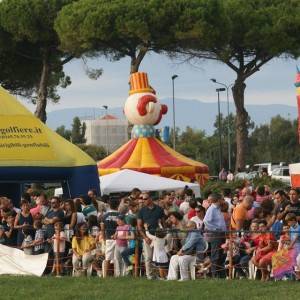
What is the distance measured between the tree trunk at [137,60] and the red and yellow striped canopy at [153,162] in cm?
1011

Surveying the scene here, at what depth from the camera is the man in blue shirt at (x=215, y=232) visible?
15.5 meters

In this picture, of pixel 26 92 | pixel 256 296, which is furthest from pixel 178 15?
pixel 256 296

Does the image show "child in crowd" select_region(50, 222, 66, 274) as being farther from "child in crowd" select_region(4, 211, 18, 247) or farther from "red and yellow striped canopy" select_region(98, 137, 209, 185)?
"red and yellow striped canopy" select_region(98, 137, 209, 185)

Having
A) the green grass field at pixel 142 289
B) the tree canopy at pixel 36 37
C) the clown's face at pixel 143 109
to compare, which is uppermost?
the tree canopy at pixel 36 37

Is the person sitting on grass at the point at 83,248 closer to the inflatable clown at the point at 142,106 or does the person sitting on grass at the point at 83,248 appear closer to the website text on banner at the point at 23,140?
the website text on banner at the point at 23,140

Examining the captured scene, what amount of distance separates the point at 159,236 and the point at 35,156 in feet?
24.2

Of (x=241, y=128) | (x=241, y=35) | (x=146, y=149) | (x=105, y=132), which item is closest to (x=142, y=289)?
(x=146, y=149)

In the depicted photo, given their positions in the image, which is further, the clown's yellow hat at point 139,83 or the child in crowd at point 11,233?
the clown's yellow hat at point 139,83

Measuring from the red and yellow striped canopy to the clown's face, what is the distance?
0.67m

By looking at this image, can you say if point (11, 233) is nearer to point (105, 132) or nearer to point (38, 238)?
point (38, 238)

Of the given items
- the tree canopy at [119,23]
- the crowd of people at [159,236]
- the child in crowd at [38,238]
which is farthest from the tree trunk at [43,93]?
the child in crowd at [38,238]

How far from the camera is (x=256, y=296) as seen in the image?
13320 mm

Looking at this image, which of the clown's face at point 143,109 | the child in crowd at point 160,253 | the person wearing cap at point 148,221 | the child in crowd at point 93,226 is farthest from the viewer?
the clown's face at point 143,109

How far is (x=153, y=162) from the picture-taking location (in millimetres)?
33719
